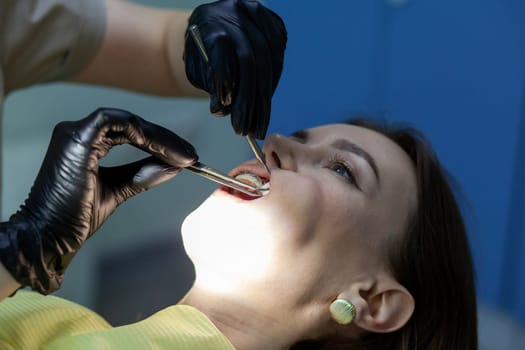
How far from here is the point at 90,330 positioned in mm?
1027

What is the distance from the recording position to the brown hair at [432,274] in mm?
1118

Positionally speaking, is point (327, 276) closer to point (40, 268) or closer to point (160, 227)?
point (40, 268)

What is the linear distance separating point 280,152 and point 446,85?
1133 mm

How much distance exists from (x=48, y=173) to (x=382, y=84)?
1.51 m

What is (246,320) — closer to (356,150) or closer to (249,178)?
(249,178)

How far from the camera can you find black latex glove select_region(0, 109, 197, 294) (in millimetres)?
809

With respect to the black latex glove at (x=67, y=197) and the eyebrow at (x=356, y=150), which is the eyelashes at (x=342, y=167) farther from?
the black latex glove at (x=67, y=197)

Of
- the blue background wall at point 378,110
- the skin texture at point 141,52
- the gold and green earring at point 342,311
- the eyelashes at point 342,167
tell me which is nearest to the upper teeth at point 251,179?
Result: the eyelashes at point 342,167

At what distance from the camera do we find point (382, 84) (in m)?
2.17

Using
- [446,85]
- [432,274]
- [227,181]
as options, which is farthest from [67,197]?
[446,85]

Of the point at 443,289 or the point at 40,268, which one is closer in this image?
the point at 40,268

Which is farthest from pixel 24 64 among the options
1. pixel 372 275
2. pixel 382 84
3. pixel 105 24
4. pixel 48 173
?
pixel 382 84

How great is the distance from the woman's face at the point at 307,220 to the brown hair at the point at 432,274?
0.11 ft

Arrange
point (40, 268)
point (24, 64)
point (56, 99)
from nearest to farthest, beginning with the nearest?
point (40, 268), point (24, 64), point (56, 99)
